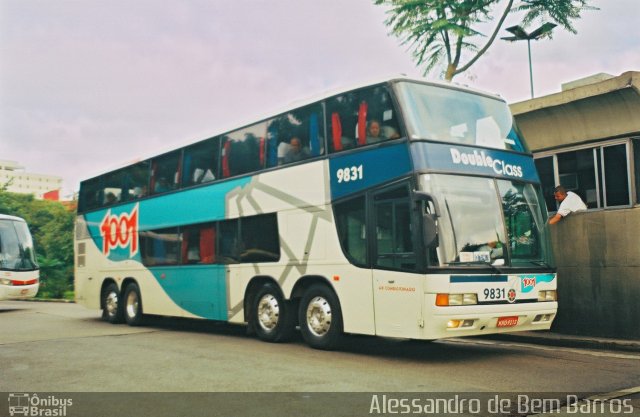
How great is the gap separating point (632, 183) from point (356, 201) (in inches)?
229

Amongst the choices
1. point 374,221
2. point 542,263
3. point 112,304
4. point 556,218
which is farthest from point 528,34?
point 112,304

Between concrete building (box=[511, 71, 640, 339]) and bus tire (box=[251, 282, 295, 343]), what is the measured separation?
5384 millimetres

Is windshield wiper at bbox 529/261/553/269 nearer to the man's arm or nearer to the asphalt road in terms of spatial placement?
the asphalt road

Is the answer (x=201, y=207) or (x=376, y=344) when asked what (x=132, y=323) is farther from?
(x=376, y=344)

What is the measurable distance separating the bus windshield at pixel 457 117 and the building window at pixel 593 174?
3.35 metres

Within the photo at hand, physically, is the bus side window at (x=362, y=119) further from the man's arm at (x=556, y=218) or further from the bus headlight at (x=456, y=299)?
the man's arm at (x=556, y=218)

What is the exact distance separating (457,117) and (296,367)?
4225 millimetres

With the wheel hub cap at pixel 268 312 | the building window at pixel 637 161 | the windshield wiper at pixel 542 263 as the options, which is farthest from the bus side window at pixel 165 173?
the building window at pixel 637 161

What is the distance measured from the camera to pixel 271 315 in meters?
11.7

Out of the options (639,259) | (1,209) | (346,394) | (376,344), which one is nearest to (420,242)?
(346,394)

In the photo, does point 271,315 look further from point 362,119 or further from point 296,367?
point 362,119

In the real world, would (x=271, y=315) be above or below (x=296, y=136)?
below

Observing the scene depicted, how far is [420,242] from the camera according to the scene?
8805 mm

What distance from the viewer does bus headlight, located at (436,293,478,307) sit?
339 inches
